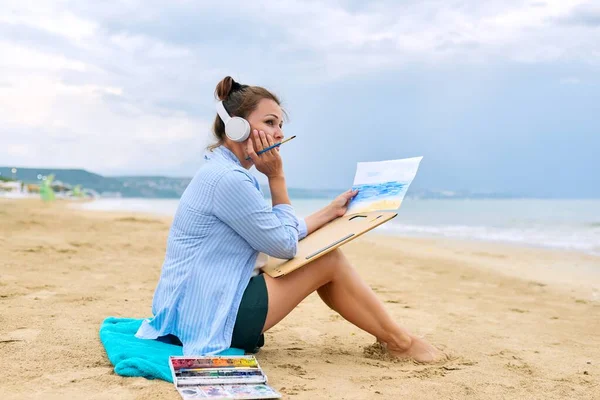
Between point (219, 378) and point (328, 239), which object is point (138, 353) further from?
point (328, 239)

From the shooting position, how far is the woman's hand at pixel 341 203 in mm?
3088

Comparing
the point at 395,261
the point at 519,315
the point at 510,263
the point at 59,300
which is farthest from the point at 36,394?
the point at 510,263

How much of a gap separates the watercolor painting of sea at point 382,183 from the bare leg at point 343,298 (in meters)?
0.34

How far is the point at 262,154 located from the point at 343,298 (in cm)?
80

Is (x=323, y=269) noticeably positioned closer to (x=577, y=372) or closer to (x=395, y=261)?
(x=577, y=372)

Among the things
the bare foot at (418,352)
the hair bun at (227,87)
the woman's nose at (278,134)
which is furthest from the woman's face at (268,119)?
the bare foot at (418,352)

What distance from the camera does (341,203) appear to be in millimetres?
3088

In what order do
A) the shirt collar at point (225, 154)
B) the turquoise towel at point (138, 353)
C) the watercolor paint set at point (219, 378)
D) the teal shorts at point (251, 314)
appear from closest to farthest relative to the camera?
the watercolor paint set at point (219, 378) → the turquoise towel at point (138, 353) → the teal shorts at point (251, 314) → the shirt collar at point (225, 154)

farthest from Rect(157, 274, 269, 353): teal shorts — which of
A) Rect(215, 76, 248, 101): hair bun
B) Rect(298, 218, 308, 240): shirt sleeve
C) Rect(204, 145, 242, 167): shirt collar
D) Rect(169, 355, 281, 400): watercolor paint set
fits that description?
Rect(215, 76, 248, 101): hair bun

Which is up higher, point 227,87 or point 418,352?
point 227,87

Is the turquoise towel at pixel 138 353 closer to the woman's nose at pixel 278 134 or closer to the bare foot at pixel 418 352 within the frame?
the bare foot at pixel 418 352

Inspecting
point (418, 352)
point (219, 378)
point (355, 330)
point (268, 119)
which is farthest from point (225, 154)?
point (355, 330)

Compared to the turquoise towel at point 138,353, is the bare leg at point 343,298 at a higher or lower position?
higher

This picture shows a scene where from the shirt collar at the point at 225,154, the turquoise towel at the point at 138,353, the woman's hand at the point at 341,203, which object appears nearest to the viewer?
the turquoise towel at the point at 138,353
